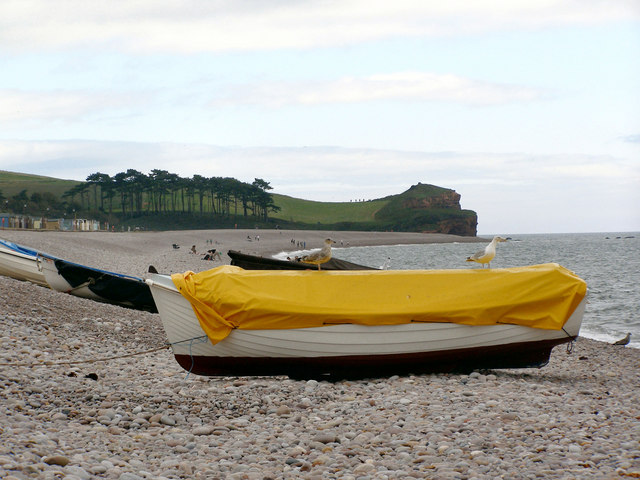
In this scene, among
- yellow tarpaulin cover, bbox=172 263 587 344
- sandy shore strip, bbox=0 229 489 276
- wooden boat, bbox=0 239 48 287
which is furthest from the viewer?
sandy shore strip, bbox=0 229 489 276

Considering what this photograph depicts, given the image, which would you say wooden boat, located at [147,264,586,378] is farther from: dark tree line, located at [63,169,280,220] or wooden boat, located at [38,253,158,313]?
dark tree line, located at [63,169,280,220]

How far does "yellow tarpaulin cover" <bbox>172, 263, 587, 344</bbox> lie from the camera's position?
9906mm

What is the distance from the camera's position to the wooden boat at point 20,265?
56.5 feet

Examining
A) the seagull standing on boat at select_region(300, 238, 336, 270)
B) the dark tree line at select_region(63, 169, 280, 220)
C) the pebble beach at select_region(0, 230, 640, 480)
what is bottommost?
the pebble beach at select_region(0, 230, 640, 480)

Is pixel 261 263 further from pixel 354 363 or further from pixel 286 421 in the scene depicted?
pixel 286 421

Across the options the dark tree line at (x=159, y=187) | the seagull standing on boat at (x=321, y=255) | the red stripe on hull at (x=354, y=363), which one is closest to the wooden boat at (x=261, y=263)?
the seagull standing on boat at (x=321, y=255)

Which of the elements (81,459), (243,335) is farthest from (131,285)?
(81,459)

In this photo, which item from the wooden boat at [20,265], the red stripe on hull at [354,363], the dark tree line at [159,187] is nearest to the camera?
the red stripe on hull at [354,363]

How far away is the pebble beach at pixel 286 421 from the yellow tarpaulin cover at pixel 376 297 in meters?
1.01

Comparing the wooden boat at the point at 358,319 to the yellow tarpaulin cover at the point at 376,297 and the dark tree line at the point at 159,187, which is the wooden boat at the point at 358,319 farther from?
the dark tree line at the point at 159,187

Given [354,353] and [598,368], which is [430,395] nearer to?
[354,353]

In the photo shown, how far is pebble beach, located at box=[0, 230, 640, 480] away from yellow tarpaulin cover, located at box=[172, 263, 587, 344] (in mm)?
1006

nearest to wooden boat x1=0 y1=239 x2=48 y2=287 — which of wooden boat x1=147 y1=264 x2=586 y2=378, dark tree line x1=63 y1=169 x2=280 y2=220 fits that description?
wooden boat x1=147 y1=264 x2=586 y2=378

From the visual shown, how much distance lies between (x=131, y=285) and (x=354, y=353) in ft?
26.6
